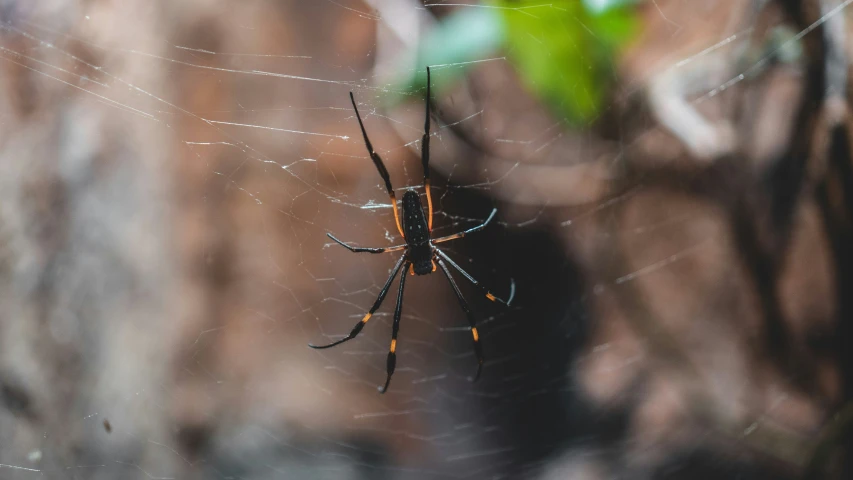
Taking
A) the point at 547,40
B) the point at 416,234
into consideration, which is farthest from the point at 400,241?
the point at 547,40

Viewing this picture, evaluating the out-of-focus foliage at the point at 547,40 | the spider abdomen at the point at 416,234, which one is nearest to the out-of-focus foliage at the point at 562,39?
the out-of-focus foliage at the point at 547,40

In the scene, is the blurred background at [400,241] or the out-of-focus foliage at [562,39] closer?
the out-of-focus foliage at [562,39]

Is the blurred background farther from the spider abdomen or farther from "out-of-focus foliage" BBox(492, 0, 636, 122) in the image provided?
the spider abdomen

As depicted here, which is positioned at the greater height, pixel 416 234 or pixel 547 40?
pixel 547 40

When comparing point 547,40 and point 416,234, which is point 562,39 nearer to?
point 547,40

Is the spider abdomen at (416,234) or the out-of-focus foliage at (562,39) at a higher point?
the out-of-focus foliage at (562,39)

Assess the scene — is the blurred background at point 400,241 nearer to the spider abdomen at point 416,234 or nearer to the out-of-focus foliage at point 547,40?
the out-of-focus foliage at point 547,40

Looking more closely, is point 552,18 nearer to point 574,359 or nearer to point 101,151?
point 574,359
